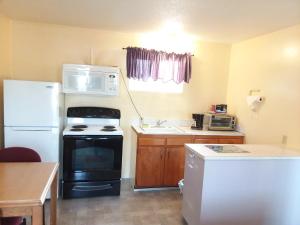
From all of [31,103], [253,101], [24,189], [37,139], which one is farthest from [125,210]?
[253,101]

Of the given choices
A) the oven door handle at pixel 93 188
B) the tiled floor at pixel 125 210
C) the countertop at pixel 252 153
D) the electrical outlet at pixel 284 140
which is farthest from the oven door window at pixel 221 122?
the oven door handle at pixel 93 188

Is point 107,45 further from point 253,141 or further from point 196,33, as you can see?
point 253,141

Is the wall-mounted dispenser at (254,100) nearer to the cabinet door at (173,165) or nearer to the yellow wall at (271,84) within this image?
the yellow wall at (271,84)

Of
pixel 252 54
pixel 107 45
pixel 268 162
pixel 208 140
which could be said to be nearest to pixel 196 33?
pixel 252 54

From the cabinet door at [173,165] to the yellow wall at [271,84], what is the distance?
107 centimetres

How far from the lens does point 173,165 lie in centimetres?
337

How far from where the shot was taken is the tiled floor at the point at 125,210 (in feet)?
8.48

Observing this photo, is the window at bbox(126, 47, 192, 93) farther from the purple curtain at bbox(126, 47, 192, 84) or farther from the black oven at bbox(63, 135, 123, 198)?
the black oven at bbox(63, 135, 123, 198)

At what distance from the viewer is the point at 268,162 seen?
2215mm

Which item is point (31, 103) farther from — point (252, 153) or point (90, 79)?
point (252, 153)

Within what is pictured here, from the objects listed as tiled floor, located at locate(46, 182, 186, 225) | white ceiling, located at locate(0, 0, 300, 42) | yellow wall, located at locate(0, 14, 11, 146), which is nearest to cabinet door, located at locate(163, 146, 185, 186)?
tiled floor, located at locate(46, 182, 186, 225)

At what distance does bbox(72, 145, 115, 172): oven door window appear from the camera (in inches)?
118

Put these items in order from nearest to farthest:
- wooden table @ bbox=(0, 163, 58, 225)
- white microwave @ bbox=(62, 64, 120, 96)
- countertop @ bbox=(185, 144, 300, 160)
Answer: wooden table @ bbox=(0, 163, 58, 225) < countertop @ bbox=(185, 144, 300, 160) < white microwave @ bbox=(62, 64, 120, 96)

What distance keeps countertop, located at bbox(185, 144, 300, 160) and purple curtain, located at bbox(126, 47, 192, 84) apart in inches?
61.8
